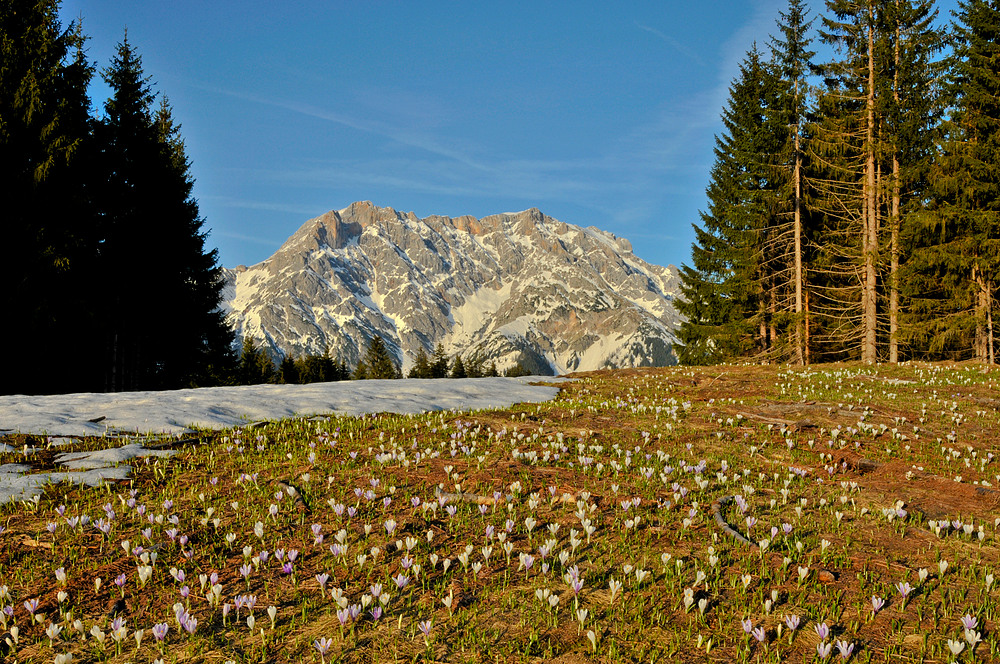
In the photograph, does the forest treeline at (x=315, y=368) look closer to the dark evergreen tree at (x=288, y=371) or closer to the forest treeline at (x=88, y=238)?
the dark evergreen tree at (x=288, y=371)

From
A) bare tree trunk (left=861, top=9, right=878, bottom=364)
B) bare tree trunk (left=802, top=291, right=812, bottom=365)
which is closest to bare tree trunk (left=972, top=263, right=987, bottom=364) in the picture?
bare tree trunk (left=861, top=9, right=878, bottom=364)

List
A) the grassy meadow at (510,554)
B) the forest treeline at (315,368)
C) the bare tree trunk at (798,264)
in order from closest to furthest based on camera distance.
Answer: the grassy meadow at (510,554) → the bare tree trunk at (798,264) → the forest treeline at (315,368)

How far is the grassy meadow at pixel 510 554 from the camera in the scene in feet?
11.2

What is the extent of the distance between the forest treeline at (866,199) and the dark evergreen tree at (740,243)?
0.41ft

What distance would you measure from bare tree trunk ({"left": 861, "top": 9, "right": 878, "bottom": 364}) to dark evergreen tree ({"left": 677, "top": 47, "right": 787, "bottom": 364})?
4612mm

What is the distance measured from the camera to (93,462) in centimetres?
665

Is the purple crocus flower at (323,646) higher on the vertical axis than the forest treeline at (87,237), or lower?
lower

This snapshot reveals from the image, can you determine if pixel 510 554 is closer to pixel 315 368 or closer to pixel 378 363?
pixel 315 368

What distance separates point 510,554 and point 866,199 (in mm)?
30855

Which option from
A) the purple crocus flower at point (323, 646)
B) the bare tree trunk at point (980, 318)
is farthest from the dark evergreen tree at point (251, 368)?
the purple crocus flower at point (323, 646)

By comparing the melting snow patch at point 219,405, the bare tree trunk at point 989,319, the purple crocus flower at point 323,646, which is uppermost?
the bare tree trunk at point 989,319

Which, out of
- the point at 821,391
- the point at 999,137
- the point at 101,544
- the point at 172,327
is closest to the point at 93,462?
the point at 101,544

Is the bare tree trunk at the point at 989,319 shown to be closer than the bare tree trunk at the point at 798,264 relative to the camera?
Yes

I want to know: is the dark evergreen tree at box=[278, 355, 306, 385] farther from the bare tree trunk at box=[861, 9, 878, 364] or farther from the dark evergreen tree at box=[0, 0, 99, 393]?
the bare tree trunk at box=[861, 9, 878, 364]
